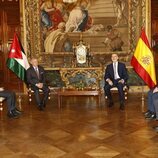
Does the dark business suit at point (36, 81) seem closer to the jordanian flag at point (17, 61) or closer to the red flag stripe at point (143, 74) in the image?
the jordanian flag at point (17, 61)

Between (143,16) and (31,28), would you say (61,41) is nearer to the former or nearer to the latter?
(31,28)

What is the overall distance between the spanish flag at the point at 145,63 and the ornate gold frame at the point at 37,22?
5.37ft

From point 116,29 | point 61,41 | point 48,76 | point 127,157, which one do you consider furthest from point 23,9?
point 127,157

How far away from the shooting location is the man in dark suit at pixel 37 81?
317 inches

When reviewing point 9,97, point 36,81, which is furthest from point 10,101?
point 36,81

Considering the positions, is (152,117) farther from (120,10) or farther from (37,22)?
(37,22)

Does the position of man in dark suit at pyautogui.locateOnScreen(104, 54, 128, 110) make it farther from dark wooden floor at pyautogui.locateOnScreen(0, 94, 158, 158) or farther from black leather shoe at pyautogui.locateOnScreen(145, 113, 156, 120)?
black leather shoe at pyautogui.locateOnScreen(145, 113, 156, 120)

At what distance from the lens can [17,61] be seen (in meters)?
8.55

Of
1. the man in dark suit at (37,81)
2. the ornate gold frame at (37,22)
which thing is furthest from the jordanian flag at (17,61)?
the ornate gold frame at (37,22)

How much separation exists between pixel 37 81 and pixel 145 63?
2.57 metres

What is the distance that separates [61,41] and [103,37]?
1.19 meters

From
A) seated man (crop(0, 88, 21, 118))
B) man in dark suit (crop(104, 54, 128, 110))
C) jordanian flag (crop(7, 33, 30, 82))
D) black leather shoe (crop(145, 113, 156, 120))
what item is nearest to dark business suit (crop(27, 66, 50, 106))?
jordanian flag (crop(7, 33, 30, 82))

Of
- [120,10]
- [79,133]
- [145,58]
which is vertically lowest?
[79,133]

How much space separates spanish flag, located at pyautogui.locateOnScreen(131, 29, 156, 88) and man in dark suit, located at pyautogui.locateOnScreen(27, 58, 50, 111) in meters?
2.19
